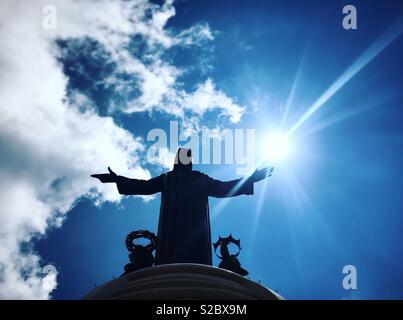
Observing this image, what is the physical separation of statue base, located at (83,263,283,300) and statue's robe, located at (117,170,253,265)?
3.38m

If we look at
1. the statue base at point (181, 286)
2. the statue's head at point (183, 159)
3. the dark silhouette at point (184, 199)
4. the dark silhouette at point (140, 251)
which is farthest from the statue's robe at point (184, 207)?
the statue base at point (181, 286)

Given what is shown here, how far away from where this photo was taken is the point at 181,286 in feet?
25.1

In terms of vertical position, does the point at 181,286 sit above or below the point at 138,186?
below

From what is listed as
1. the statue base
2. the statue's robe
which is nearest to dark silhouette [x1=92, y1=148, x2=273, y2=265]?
the statue's robe

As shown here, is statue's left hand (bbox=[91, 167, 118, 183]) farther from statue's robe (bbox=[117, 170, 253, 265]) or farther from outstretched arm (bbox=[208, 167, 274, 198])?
outstretched arm (bbox=[208, 167, 274, 198])

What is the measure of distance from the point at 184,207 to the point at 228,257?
2091 mm

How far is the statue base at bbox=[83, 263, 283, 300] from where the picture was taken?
7500 mm

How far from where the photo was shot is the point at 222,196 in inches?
554

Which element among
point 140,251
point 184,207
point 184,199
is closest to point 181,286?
point 140,251

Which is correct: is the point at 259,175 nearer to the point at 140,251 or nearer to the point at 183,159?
the point at 183,159

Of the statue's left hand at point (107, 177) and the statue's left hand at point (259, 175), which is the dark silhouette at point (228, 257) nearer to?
the statue's left hand at point (259, 175)
